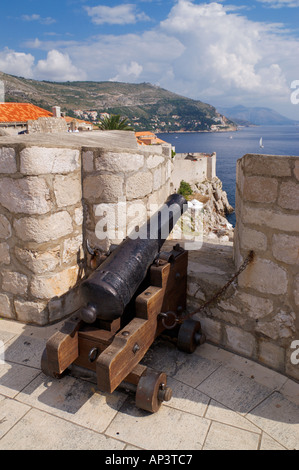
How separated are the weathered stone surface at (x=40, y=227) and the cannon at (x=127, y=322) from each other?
2.27 ft

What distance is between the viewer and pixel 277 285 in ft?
7.70

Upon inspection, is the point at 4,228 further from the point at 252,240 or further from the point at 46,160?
the point at 252,240

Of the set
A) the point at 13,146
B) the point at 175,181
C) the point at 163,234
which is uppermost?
the point at 13,146

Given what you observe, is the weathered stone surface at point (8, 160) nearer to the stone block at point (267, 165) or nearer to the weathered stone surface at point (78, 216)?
the weathered stone surface at point (78, 216)

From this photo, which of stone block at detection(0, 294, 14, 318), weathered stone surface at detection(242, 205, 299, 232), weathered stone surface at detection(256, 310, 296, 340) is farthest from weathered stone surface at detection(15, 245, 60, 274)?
weathered stone surface at detection(256, 310, 296, 340)

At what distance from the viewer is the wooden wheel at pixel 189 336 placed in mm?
2586

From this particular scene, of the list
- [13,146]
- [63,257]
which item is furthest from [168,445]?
[13,146]

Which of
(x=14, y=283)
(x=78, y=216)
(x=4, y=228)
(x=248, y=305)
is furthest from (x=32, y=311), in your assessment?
(x=248, y=305)

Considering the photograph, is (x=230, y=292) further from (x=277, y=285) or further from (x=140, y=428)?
(x=140, y=428)

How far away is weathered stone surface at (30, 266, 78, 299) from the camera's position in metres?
2.85

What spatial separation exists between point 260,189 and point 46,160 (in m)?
1.52

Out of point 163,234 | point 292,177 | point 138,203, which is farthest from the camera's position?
point 138,203

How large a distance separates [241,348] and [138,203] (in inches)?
57.0

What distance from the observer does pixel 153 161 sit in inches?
128
